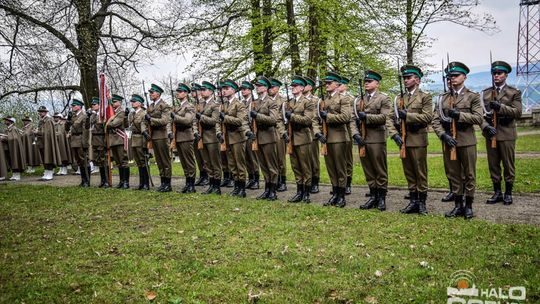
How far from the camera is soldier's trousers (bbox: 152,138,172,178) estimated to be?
444 inches

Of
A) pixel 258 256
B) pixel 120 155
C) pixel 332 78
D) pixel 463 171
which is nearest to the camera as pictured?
pixel 258 256

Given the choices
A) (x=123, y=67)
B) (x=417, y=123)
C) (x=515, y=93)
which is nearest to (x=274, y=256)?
(x=417, y=123)

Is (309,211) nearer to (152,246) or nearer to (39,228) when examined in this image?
(152,246)

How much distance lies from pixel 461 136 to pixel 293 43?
11036 millimetres

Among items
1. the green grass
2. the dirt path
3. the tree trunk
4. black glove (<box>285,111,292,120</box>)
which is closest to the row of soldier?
black glove (<box>285,111,292,120</box>)

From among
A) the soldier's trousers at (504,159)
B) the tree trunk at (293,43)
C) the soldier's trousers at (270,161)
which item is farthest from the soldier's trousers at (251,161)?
the tree trunk at (293,43)

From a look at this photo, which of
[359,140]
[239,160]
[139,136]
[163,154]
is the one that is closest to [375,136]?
[359,140]

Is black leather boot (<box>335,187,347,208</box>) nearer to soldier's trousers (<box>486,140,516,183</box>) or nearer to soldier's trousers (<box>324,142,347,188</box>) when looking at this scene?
soldier's trousers (<box>324,142,347,188</box>)

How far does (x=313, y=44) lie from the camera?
54.4 ft

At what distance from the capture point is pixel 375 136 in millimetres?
8266

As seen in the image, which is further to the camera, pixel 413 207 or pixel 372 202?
pixel 372 202

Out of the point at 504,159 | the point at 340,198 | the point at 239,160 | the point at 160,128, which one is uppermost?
the point at 160,128

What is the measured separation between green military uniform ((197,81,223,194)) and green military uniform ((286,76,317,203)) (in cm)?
219

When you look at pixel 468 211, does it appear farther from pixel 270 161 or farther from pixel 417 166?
pixel 270 161
